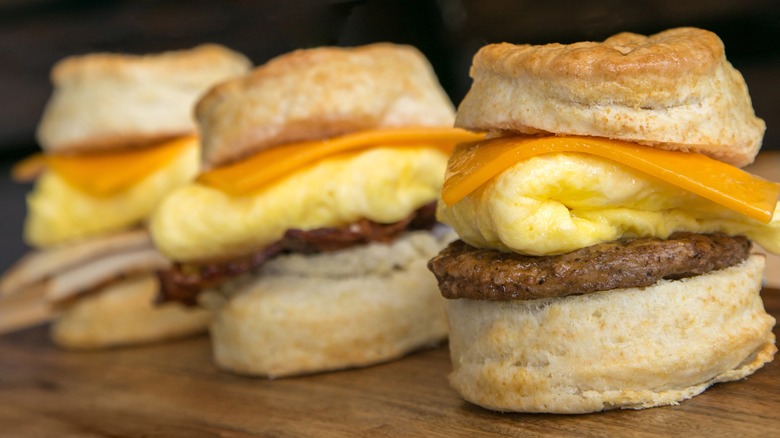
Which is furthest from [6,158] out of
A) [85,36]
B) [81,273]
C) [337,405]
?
[337,405]

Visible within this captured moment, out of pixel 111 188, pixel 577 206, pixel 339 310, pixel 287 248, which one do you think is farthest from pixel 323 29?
pixel 577 206

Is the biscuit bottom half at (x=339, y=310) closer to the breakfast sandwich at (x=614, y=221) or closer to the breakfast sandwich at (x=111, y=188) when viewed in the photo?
the breakfast sandwich at (x=614, y=221)

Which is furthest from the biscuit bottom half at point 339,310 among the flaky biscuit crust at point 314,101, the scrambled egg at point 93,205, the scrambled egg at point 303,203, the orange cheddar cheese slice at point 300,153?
the scrambled egg at point 93,205

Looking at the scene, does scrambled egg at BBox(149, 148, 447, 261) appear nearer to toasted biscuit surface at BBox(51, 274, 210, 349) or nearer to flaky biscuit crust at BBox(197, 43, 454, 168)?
flaky biscuit crust at BBox(197, 43, 454, 168)

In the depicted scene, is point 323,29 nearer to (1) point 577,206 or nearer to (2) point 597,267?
(1) point 577,206

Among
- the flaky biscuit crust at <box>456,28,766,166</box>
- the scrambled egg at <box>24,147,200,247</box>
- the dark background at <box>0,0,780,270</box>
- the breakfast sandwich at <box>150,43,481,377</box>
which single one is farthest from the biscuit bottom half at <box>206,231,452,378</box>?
the dark background at <box>0,0,780,270</box>

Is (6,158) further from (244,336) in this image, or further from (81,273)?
(244,336)
